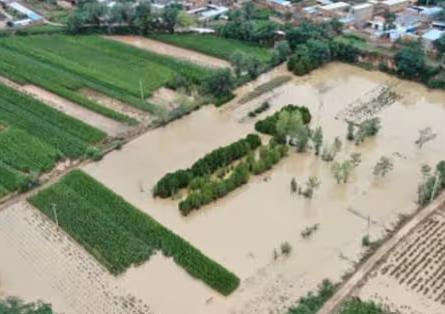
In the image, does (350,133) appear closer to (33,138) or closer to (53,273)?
(53,273)

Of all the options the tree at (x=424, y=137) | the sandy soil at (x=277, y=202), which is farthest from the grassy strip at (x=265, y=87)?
the tree at (x=424, y=137)

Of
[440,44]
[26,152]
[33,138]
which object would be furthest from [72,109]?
[440,44]

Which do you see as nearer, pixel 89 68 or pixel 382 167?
pixel 382 167

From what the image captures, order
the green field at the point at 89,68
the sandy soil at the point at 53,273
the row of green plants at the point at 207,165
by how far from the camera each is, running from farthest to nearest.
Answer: the green field at the point at 89,68, the row of green plants at the point at 207,165, the sandy soil at the point at 53,273

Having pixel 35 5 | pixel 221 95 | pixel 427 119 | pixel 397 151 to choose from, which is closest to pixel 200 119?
pixel 221 95

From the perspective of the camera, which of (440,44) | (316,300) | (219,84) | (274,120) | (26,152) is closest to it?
(316,300)

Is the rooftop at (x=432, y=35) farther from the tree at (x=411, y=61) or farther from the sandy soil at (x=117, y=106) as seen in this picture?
the sandy soil at (x=117, y=106)
